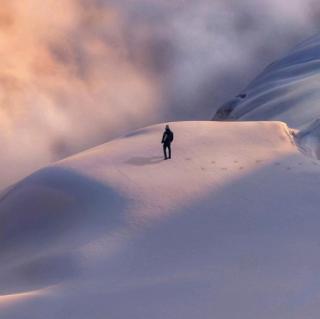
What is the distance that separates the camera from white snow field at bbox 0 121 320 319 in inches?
316

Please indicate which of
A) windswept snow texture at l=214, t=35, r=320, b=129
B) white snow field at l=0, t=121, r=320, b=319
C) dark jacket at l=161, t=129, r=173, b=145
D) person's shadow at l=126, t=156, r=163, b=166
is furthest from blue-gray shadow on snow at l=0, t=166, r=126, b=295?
windswept snow texture at l=214, t=35, r=320, b=129

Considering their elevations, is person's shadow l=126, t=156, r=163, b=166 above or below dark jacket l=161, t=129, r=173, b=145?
below

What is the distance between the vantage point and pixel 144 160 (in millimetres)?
13914

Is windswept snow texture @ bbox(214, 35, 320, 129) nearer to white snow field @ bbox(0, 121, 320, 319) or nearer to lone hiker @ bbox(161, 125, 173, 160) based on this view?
lone hiker @ bbox(161, 125, 173, 160)

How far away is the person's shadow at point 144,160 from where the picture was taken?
44.8ft

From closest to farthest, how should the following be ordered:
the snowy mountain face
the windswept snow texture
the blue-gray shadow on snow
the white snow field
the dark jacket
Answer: the white snow field, the blue-gray shadow on snow, the dark jacket, the snowy mountain face, the windswept snow texture

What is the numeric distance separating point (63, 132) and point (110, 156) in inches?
2415

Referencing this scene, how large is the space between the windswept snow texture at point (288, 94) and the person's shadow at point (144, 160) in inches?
213

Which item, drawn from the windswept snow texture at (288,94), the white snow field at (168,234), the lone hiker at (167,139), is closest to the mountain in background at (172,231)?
the white snow field at (168,234)

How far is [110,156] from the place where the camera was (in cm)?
1416

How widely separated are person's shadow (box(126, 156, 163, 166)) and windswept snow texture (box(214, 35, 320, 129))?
542 centimetres

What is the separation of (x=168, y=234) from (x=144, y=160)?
374cm

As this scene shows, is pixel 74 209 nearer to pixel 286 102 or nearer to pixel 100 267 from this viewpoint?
pixel 100 267

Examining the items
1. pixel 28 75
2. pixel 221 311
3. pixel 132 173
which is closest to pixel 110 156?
pixel 132 173
